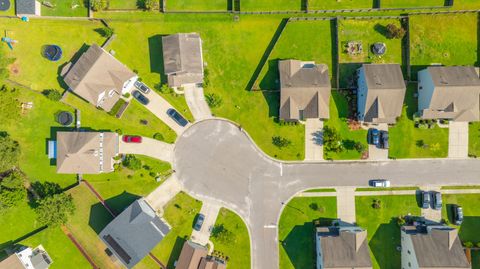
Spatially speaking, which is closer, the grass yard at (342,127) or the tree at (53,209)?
the tree at (53,209)

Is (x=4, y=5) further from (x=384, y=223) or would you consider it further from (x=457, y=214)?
(x=457, y=214)

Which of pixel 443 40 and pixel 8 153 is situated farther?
pixel 443 40

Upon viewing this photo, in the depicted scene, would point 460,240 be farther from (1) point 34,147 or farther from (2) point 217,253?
(1) point 34,147

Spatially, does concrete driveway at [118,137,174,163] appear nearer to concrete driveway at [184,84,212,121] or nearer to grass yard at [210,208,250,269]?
concrete driveway at [184,84,212,121]

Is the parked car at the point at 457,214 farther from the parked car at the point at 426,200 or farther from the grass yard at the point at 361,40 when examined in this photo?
the grass yard at the point at 361,40

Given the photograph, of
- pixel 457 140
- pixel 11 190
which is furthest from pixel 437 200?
pixel 11 190

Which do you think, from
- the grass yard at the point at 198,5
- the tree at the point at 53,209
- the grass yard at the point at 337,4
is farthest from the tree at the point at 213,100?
the tree at the point at 53,209
